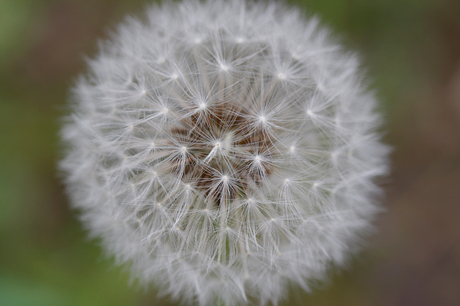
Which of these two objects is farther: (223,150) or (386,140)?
(386,140)

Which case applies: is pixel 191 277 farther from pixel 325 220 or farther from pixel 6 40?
pixel 6 40

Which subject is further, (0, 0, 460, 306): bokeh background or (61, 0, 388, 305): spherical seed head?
(0, 0, 460, 306): bokeh background

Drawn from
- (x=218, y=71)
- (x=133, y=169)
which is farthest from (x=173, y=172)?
(x=218, y=71)

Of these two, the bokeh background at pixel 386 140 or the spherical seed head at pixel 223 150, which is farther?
the bokeh background at pixel 386 140

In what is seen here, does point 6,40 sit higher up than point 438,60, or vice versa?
point 6,40
